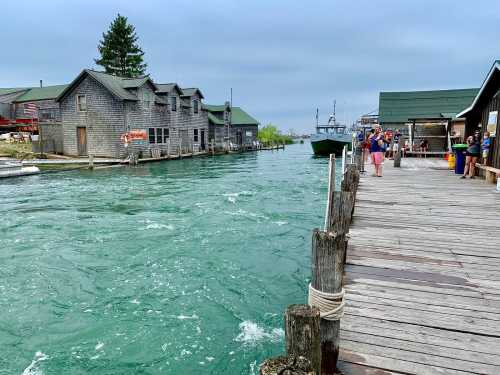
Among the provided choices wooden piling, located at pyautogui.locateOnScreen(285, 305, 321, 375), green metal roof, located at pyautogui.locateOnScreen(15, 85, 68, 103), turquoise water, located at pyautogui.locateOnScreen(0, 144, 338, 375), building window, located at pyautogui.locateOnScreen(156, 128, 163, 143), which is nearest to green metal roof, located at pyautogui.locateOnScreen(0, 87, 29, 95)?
green metal roof, located at pyautogui.locateOnScreen(15, 85, 68, 103)

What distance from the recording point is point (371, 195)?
408 inches

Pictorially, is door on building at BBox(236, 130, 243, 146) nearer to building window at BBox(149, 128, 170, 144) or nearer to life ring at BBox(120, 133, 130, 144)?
building window at BBox(149, 128, 170, 144)

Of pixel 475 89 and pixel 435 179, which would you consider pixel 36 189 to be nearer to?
pixel 435 179

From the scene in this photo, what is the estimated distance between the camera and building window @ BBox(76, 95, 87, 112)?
35531 mm

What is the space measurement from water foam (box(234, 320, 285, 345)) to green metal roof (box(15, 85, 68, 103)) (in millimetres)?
55071

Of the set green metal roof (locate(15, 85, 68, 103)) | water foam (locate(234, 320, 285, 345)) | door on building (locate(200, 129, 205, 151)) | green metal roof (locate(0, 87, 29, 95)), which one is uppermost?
green metal roof (locate(0, 87, 29, 95))

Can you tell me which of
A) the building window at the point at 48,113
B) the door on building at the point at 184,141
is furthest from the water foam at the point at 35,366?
the building window at the point at 48,113

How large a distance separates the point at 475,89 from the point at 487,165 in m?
26.8

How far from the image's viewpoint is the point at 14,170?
81.5ft

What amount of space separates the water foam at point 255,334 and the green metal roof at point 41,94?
55071mm

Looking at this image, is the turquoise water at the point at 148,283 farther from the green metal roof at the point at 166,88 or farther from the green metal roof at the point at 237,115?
the green metal roof at the point at 237,115

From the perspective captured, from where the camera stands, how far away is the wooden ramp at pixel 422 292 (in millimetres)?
3047

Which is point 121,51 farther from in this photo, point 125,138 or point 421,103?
point 421,103

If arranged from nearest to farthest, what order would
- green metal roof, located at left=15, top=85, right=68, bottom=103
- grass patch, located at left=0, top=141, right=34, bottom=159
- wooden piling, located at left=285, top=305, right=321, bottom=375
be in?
wooden piling, located at left=285, top=305, right=321, bottom=375 < grass patch, located at left=0, top=141, right=34, bottom=159 < green metal roof, located at left=15, top=85, right=68, bottom=103
